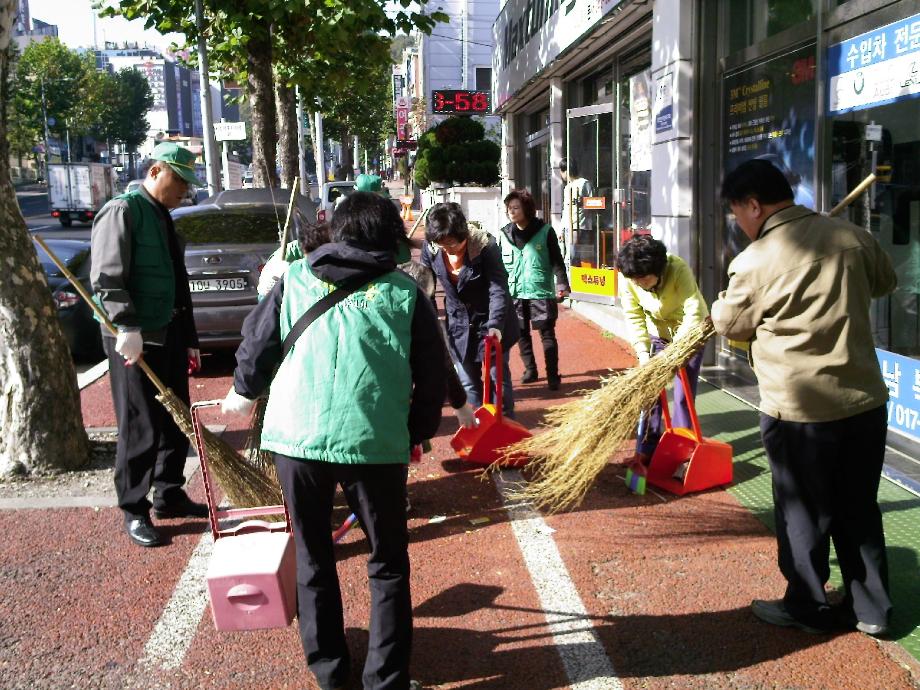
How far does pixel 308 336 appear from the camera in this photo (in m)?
3.07

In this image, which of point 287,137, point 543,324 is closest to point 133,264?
point 543,324

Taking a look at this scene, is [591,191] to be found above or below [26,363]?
above

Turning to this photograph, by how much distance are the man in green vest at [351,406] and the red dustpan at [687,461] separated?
2.51 metres

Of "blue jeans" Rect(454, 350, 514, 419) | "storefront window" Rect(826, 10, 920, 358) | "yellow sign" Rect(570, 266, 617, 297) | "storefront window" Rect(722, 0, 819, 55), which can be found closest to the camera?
"storefront window" Rect(826, 10, 920, 358)

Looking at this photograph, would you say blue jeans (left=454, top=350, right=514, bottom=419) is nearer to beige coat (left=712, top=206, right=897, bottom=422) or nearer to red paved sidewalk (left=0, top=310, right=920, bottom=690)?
red paved sidewalk (left=0, top=310, right=920, bottom=690)

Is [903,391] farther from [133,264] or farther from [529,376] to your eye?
[133,264]

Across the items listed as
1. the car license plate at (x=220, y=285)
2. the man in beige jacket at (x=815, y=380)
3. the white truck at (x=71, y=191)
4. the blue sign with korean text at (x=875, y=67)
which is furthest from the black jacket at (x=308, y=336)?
the white truck at (x=71, y=191)

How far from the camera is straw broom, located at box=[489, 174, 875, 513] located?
15.1ft

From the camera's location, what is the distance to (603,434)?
479 cm

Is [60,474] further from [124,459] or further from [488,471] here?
[488,471]

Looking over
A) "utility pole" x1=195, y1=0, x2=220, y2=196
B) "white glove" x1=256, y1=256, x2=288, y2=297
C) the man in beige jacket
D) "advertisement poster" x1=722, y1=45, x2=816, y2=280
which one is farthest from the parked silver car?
"utility pole" x1=195, y1=0, x2=220, y2=196

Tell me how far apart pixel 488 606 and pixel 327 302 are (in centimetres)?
169

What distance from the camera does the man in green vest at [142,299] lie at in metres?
4.66

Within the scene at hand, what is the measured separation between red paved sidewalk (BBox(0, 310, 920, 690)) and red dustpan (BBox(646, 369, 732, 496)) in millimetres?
107
